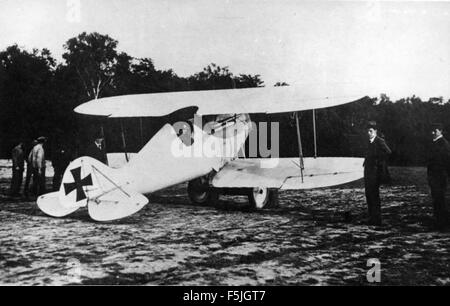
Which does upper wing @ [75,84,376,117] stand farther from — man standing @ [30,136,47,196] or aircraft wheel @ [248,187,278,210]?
aircraft wheel @ [248,187,278,210]

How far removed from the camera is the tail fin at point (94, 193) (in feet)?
21.0

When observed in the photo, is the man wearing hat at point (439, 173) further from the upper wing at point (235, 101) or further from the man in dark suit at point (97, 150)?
the man in dark suit at point (97, 150)

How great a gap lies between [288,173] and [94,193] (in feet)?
13.0

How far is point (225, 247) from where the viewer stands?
529cm

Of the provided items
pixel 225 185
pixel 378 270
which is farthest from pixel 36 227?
pixel 378 270

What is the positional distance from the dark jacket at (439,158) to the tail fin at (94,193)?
4583 millimetres

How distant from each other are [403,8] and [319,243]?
12.9ft

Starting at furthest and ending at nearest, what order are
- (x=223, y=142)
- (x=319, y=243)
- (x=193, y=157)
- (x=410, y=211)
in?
(x=223, y=142), (x=193, y=157), (x=410, y=211), (x=319, y=243)

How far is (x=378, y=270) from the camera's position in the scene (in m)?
4.21

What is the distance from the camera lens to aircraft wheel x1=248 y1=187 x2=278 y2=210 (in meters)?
8.52

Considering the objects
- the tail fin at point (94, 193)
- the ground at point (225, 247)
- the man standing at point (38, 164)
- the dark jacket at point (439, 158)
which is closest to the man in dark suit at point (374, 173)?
the ground at point (225, 247)

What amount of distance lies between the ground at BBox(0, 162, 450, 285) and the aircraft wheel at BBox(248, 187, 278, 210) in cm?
28

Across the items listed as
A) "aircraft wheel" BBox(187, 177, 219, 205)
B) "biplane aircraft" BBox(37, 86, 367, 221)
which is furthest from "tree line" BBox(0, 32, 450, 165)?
"aircraft wheel" BBox(187, 177, 219, 205)
